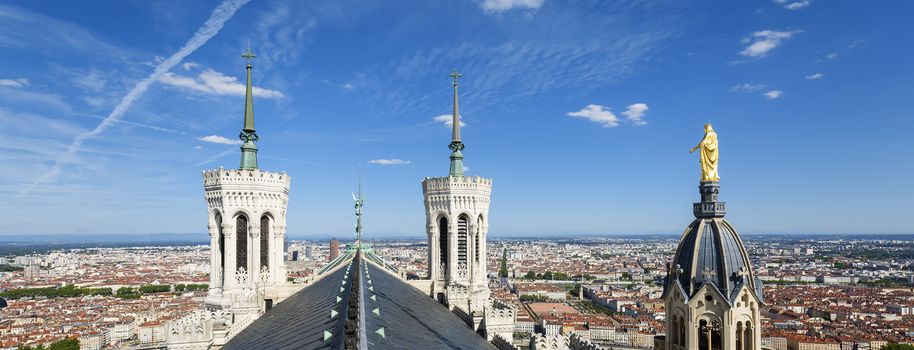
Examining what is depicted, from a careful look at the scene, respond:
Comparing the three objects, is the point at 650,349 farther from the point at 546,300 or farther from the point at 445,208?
the point at 445,208

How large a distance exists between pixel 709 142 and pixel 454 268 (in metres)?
A: 16.9

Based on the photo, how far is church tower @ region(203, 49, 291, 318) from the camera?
3058cm

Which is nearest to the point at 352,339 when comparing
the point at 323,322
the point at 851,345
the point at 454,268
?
the point at 323,322

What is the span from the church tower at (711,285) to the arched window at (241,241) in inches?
879

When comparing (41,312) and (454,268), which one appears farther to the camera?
(41,312)

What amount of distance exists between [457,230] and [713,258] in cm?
1650

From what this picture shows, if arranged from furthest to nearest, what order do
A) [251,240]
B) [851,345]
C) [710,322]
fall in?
[851,345] → [251,240] → [710,322]

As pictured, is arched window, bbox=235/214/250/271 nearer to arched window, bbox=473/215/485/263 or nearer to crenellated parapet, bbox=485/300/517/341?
arched window, bbox=473/215/485/263

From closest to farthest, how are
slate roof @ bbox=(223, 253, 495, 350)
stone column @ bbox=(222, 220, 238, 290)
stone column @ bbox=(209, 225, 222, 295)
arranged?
1. slate roof @ bbox=(223, 253, 495, 350)
2. stone column @ bbox=(222, 220, 238, 290)
3. stone column @ bbox=(209, 225, 222, 295)

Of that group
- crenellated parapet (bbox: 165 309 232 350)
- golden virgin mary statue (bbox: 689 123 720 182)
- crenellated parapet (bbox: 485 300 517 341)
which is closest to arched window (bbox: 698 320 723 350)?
golden virgin mary statue (bbox: 689 123 720 182)

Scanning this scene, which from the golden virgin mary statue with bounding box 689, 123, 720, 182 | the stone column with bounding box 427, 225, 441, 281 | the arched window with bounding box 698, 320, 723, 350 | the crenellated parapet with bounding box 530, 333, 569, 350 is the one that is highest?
the golden virgin mary statue with bounding box 689, 123, 720, 182

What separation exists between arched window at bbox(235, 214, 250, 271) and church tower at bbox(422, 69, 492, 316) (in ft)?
33.7

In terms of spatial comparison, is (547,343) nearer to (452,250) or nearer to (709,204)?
(709,204)

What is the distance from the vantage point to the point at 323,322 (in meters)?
15.2
